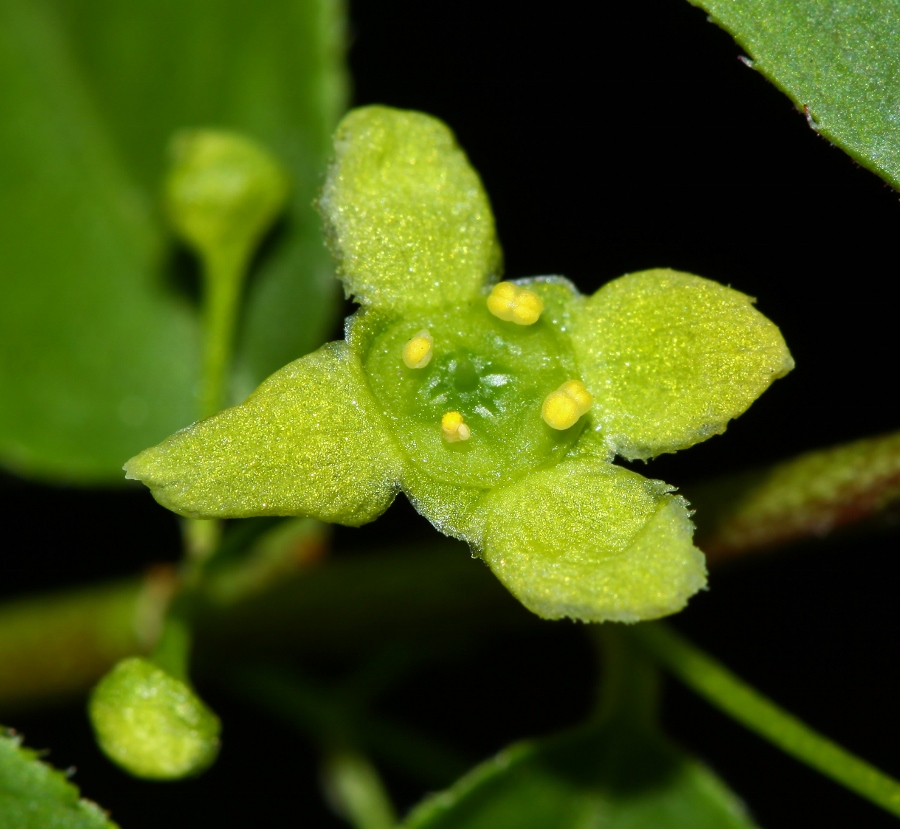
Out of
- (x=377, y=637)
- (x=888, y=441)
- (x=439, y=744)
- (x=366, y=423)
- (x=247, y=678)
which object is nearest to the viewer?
(x=366, y=423)

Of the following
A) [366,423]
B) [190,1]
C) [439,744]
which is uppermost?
[190,1]

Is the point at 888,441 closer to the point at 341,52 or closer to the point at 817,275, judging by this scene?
the point at 817,275

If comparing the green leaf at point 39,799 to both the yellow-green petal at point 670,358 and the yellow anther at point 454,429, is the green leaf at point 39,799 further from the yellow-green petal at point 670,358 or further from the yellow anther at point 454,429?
the yellow-green petal at point 670,358

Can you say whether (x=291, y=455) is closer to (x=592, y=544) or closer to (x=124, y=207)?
(x=592, y=544)

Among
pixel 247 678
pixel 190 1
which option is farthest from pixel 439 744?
pixel 190 1

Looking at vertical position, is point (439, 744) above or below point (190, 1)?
below

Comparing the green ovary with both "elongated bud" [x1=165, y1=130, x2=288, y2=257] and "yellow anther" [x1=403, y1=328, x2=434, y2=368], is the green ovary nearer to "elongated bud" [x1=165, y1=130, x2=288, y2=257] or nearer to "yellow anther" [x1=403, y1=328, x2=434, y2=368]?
"yellow anther" [x1=403, y1=328, x2=434, y2=368]

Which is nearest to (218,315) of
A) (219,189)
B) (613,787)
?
(219,189)

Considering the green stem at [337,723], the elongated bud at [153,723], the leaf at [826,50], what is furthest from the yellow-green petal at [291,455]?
the green stem at [337,723]
